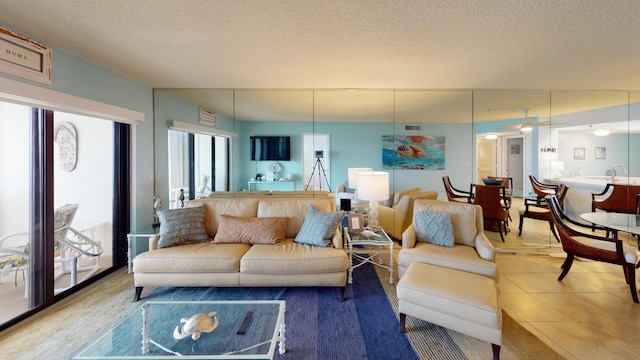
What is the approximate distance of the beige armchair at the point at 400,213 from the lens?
386cm

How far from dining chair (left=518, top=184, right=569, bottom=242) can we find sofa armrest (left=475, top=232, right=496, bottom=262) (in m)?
1.89

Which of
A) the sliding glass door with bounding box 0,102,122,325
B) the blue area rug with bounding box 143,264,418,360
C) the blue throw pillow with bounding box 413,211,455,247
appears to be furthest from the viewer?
the blue throw pillow with bounding box 413,211,455,247

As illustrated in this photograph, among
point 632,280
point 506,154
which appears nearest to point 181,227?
point 632,280

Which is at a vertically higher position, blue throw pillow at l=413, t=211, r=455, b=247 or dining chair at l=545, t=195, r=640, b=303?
blue throw pillow at l=413, t=211, r=455, b=247

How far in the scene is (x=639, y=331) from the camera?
1.98 m

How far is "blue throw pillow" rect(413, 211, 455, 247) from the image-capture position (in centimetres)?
267

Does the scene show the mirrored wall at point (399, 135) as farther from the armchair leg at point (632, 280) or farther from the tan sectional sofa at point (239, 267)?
the tan sectional sofa at point (239, 267)

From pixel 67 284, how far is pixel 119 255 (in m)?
0.55

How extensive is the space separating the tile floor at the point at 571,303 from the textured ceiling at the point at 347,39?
2.32 meters

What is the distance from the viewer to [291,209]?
302 cm

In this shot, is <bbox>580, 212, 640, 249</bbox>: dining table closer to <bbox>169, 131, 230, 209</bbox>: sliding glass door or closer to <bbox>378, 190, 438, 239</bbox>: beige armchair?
<bbox>378, 190, 438, 239</bbox>: beige armchair

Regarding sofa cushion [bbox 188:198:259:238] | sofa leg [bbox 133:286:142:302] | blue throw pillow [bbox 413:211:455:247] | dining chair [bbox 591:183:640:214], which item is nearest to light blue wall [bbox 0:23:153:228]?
sofa cushion [bbox 188:198:259:238]

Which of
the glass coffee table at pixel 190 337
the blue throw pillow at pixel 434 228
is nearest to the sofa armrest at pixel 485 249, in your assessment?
the blue throw pillow at pixel 434 228

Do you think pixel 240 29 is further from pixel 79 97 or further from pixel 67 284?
pixel 67 284
